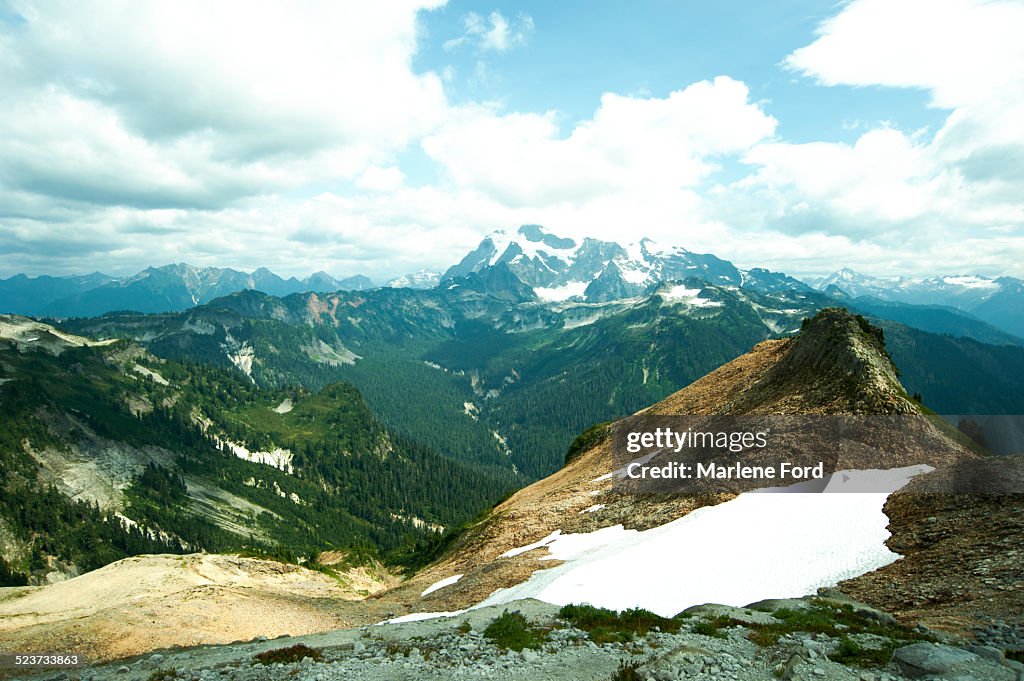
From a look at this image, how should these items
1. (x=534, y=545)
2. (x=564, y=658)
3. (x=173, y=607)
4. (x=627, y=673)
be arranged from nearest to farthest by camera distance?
(x=627, y=673) → (x=564, y=658) → (x=173, y=607) → (x=534, y=545)

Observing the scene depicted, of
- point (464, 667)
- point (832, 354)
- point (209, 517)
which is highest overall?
point (832, 354)

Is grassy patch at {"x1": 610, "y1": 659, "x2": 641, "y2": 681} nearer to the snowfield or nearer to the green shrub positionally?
the snowfield

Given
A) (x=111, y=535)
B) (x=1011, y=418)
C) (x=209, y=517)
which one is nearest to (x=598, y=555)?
(x=1011, y=418)

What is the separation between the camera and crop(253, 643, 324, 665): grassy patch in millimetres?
18234

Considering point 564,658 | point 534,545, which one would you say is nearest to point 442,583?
point 534,545

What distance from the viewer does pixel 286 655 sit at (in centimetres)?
1862

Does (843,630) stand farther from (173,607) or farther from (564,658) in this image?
(173,607)

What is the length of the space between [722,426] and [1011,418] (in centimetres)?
9271

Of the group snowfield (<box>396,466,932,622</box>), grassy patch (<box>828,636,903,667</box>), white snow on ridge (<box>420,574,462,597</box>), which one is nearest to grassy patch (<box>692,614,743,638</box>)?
grassy patch (<box>828,636,903,667</box>)

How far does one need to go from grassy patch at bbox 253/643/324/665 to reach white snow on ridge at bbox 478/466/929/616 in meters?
12.7

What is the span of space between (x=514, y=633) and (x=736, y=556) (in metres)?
15.3

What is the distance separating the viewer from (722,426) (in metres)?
44.0

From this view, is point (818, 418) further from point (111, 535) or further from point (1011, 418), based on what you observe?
point (111, 535)

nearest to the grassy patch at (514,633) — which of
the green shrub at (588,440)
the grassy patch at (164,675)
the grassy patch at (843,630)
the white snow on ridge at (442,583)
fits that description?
the grassy patch at (843,630)
